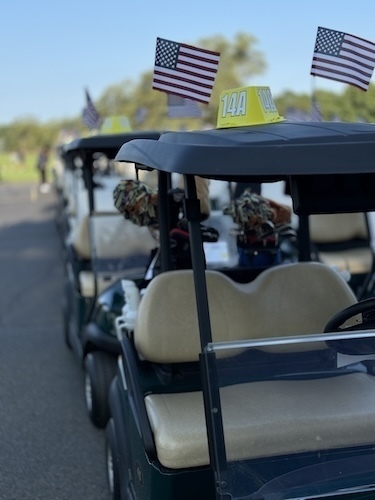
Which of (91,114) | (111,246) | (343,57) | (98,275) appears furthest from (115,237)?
(343,57)

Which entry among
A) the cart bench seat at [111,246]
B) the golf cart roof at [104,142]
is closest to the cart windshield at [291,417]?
the golf cart roof at [104,142]

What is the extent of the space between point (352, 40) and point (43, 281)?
6.33 meters

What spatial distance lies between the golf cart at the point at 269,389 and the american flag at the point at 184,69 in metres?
0.58

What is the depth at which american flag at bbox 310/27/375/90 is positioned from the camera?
2.61 meters

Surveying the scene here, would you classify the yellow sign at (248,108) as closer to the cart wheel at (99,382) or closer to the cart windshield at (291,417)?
the cart windshield at (291,417)

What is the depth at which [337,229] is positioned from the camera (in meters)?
6.36

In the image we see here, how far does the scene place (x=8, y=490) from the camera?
322 cm

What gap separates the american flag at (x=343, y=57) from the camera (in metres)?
2.61

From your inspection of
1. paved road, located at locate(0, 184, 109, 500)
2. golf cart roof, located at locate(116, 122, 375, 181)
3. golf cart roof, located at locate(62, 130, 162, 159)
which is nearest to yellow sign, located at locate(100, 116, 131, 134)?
golf cart roof, located at locate(62, 130, 162, 159)

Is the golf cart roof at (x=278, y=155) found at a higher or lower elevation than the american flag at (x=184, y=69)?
lower

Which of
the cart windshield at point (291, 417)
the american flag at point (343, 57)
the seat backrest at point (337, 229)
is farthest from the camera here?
the seat backrest at point (337, 229)

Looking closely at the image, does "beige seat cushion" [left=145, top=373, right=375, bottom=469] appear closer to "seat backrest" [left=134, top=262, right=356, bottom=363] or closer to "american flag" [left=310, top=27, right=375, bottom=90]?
"seat backrest" [left=134, top=262, right=356, bottom=363]

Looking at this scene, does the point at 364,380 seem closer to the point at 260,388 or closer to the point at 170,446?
the point at 260,388

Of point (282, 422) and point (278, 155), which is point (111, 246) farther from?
point (278, 155)
